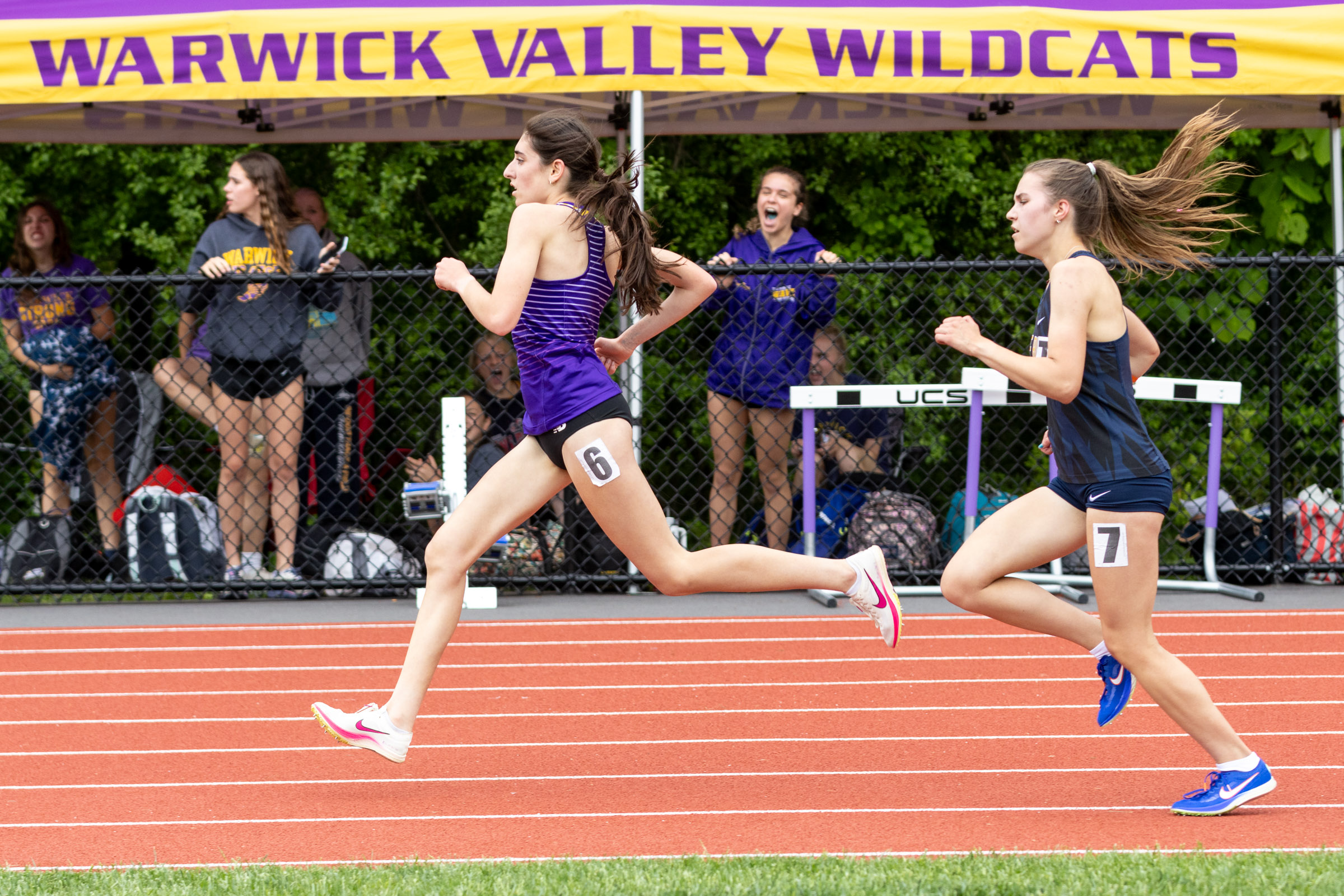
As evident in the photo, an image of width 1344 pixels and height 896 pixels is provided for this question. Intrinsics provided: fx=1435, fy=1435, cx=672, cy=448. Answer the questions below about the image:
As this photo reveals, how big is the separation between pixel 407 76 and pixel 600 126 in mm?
2048

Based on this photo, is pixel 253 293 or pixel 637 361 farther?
pixel 637 361

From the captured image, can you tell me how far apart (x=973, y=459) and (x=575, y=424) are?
12.3 ft

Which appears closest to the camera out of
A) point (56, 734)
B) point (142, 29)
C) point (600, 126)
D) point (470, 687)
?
point (56, 734)

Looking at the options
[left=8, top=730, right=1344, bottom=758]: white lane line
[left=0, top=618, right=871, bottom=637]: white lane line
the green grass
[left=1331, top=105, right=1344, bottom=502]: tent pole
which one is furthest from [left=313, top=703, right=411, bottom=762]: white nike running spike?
[left=1331, top=105, right=1344, bottom=502]: tent pole

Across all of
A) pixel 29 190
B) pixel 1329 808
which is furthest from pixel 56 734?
pixel 29 190

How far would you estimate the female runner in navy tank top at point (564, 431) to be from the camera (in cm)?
412

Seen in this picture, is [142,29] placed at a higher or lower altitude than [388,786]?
higher

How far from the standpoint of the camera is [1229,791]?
384 cm

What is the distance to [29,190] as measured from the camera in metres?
10.4

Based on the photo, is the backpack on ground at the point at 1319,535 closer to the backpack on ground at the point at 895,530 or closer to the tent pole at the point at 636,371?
the backpack on ground at the point at 895,530

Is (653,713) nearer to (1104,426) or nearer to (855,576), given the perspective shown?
(855,576)

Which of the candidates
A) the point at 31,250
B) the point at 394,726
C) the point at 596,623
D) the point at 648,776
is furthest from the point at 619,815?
the point at 31,250

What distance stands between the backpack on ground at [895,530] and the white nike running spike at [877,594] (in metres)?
3.20

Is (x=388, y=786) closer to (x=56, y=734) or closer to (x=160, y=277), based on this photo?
(x=56, y=734)
